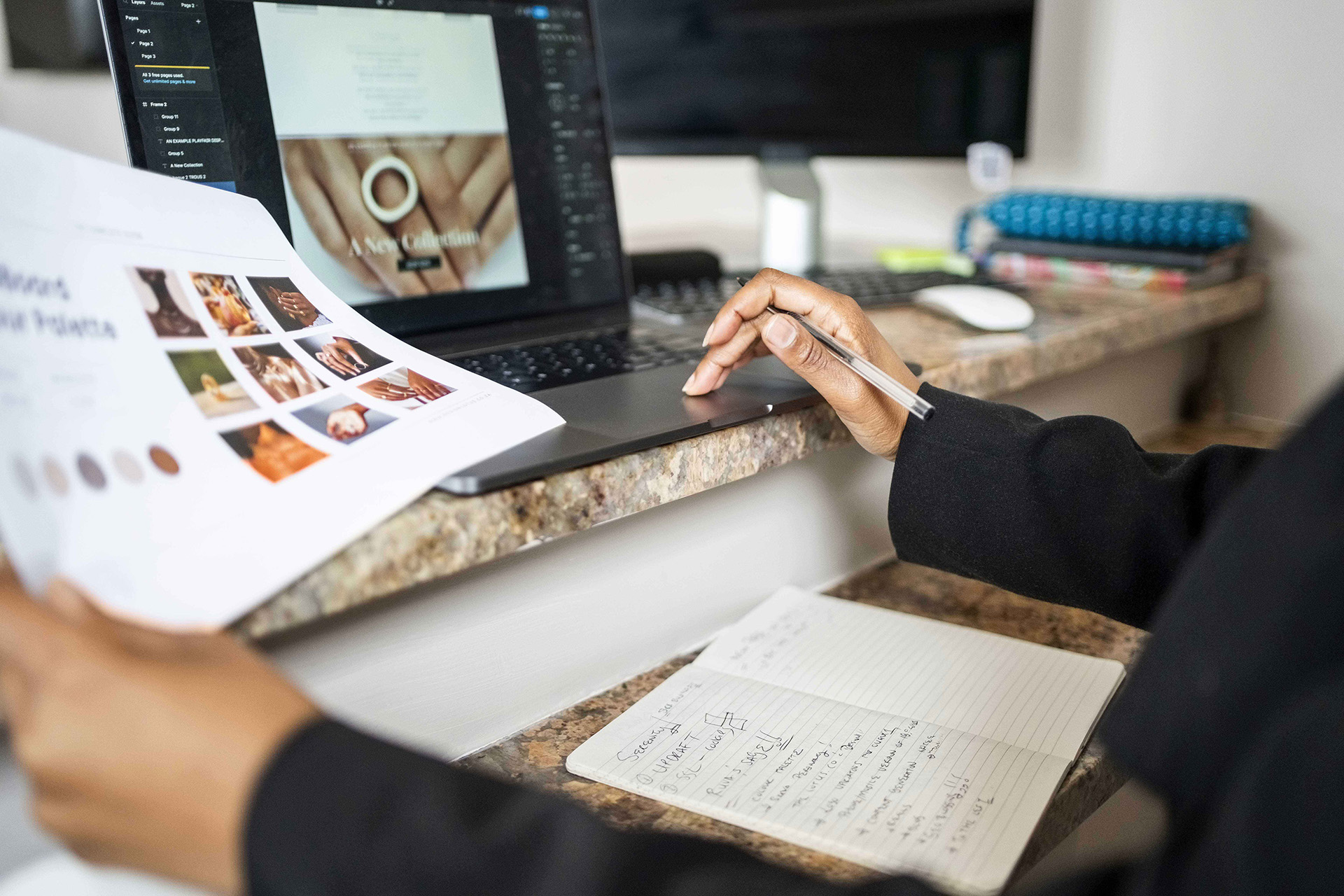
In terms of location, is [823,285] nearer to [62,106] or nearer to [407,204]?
[407,204]

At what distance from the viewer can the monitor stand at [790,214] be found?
3.78 feet

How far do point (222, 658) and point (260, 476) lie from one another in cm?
Result: 10

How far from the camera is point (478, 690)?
21.6 inches

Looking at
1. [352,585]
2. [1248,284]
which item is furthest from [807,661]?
[1248,284]

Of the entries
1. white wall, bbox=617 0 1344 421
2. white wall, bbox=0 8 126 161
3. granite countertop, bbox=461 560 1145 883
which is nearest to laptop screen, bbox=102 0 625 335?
granite countertop, bbox=461 560 1145 883

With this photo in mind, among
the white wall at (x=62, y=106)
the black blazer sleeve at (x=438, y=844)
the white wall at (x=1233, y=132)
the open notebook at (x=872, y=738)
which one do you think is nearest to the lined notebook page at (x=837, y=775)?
the open notebook at (x=872, y=738)

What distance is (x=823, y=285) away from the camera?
98cm

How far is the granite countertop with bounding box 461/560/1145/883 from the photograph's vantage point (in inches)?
18.5

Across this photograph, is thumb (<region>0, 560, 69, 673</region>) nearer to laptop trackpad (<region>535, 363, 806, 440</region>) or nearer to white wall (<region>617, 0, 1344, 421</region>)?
laptop trackpad (<region>535, 363, 806, 440</region>)

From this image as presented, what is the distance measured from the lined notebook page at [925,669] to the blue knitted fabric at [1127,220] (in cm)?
71

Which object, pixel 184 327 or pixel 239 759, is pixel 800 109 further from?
pixel 239 759

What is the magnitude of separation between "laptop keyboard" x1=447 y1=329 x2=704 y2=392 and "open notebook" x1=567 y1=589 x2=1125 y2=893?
0.19 metres

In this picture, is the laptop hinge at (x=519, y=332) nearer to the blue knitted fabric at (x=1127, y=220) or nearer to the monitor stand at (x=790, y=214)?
the monitor stand at (x=790, y=214)

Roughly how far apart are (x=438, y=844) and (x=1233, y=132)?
1.31m
